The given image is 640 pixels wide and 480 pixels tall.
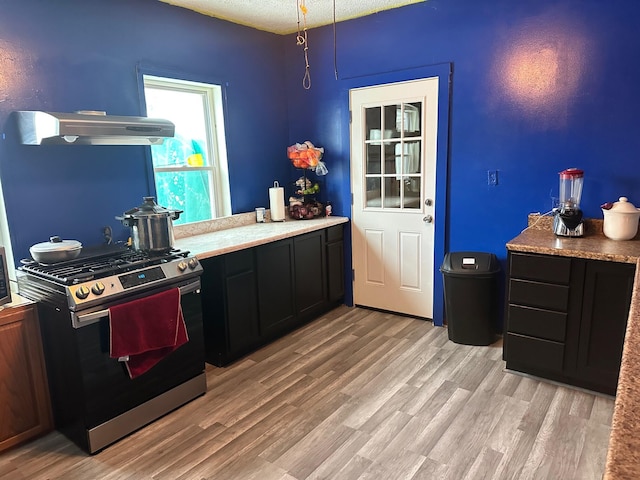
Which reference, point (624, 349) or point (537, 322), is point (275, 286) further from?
point (624, 349)

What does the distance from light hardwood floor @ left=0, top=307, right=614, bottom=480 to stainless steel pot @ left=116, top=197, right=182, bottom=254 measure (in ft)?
3.19

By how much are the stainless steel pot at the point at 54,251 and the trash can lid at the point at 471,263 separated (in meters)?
2.46

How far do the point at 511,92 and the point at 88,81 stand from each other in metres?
2.83

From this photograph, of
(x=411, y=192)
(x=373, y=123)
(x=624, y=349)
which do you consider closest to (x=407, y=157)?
(x=411, y=192)

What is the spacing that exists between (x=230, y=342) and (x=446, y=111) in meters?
2.37

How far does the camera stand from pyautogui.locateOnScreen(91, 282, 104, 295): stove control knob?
7.02 feet

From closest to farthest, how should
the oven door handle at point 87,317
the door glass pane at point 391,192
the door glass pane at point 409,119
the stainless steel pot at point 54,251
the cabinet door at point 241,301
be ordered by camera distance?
the oven door handle at point 87,317 < the stainless steel pot at point 54,251 < the cabinet door at point 241,301 < the door glass pane at point 409,119 < the door glass pane at point 391,192

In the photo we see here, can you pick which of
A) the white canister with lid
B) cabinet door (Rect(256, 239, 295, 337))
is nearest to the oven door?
cabinet door (Rect(256, 239, 295, 337))

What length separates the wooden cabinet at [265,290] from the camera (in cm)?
307

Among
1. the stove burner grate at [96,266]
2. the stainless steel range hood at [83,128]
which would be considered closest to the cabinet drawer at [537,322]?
the stove burner grate at [96,266]

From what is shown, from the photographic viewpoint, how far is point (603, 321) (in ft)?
8.29

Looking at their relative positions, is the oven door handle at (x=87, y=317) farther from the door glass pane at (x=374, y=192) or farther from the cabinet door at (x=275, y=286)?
the door glass pane at (x=374, y=192)

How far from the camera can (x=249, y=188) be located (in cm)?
396

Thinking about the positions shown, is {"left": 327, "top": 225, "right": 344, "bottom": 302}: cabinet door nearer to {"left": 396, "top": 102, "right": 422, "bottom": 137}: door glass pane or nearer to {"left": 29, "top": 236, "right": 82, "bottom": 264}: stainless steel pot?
{"left": 396, "top": 102, "right": 422, "bottom": 137}: door glass pane
